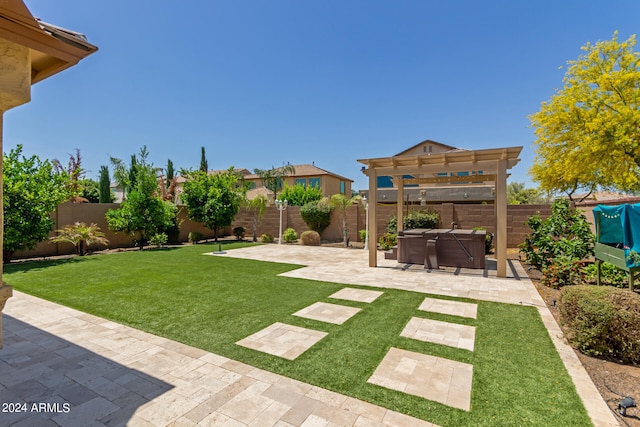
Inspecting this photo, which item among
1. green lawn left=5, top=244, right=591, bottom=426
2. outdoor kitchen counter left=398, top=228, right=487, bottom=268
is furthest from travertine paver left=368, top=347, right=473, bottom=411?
outdoor kitchen counter left=398, top=228, right=487, bottom=268

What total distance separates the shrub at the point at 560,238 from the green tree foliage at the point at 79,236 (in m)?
15.3

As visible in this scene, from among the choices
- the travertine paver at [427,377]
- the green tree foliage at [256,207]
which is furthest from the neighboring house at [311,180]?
the travertine paver at [427,377]

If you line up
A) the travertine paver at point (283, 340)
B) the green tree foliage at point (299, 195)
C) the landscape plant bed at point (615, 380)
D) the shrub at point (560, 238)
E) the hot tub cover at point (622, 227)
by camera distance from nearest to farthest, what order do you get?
1. the landscape plant bed at point (615, 380)
2. the travertine paver at point (283, 340)
3. the hot tub cover at point (622, 227)
4. the shrub at point (560, 238)
5. the green tree foliage at point (299, 195)

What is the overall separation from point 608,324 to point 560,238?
5.00m

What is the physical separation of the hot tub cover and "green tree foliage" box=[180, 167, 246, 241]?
14.8 metres

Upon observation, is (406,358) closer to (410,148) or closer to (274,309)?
(274,309)

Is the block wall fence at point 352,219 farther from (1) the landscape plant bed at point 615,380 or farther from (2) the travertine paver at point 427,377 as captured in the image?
(2) the travertine paver at point 427,377

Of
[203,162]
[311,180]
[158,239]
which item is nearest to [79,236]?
[158,239]

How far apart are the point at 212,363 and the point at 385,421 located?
1.97 meters

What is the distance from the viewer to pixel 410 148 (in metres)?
32.7

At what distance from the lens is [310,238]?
50.3 feet

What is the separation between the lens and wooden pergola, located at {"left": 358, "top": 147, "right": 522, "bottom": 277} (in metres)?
7.48

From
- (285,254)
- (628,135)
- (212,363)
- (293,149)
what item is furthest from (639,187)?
(293,149)

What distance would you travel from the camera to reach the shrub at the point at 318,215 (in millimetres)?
15883
